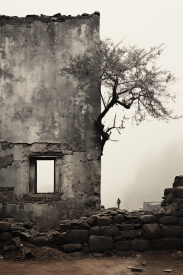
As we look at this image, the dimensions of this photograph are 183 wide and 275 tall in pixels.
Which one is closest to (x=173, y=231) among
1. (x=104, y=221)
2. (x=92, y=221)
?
(x=104, y=221)

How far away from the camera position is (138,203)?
39094mm

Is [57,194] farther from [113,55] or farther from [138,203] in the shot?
[138,203]

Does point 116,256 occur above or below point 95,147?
below

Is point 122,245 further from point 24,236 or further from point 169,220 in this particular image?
point 24,236

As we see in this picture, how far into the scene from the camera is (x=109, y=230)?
6402mm

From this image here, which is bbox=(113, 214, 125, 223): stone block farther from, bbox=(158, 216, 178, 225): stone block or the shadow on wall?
the shadow on wall

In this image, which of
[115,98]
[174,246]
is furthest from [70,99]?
[174,246]

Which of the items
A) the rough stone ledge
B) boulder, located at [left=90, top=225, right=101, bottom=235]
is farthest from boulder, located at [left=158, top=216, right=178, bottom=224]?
the rough stone ledge

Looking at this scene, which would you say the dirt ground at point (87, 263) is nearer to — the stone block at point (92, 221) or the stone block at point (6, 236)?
the stone block at point (6, 236)

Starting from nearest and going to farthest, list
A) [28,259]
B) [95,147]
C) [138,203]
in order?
[28,259] < [95,147] < [138,203]

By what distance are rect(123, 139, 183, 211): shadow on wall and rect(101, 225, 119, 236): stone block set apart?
30.9m

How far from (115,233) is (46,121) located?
12.1ft

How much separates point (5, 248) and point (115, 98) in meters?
4.50

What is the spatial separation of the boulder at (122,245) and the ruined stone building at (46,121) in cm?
187
